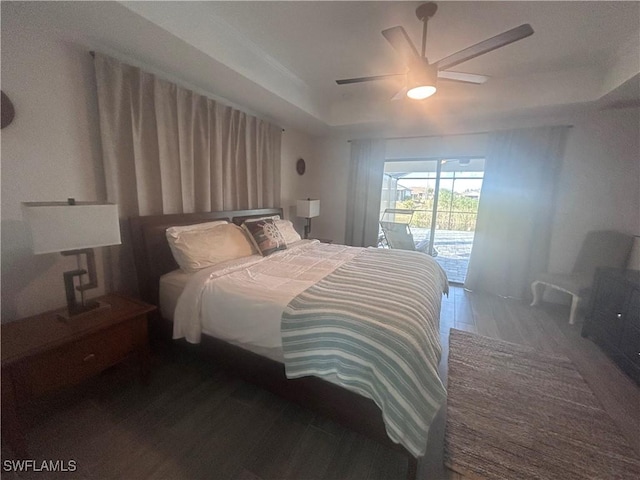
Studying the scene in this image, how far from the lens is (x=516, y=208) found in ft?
10.9

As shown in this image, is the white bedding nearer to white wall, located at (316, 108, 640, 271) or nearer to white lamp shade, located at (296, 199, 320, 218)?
white lamp shade, located at (296, 199, 320, 218)

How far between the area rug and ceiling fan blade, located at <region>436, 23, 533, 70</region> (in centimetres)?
226

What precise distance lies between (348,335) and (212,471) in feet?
3.08

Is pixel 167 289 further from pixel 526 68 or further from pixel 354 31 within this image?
pixel 526 68

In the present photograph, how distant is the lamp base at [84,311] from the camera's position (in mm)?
1468

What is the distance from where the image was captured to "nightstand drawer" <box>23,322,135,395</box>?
123cm

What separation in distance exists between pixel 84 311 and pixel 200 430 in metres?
1.00

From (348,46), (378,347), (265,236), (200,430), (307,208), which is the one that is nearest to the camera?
(378,347)

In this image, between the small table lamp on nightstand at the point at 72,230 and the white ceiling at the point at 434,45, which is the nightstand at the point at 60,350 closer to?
the small table lamp on nightstand at the point at 72,230

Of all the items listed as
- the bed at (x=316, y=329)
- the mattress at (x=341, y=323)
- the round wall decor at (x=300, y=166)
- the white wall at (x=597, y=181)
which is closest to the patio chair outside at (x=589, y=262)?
the white wall at (x=597, y=181)

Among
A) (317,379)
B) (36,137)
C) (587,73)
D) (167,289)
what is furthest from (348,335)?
(587,73)

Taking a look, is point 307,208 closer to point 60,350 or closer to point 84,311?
point 84,311
